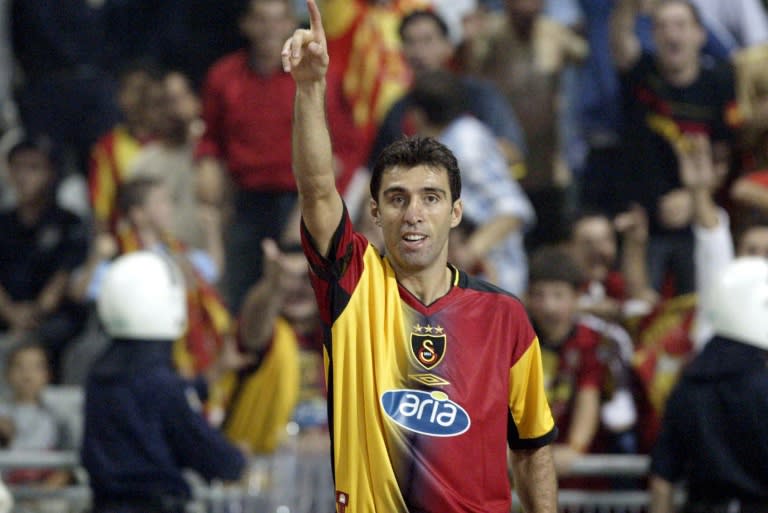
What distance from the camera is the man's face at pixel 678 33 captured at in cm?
1018

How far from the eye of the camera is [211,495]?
836cm

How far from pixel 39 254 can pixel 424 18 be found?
336cm

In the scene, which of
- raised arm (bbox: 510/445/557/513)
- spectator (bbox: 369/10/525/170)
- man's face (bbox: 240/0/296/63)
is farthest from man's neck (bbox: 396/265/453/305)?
man's face (bbox: 240/0/296/63)

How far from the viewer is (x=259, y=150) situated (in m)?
10.9

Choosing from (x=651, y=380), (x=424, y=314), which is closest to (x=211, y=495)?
(x=651, y=380)

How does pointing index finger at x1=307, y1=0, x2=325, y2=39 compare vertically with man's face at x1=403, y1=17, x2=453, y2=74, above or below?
below

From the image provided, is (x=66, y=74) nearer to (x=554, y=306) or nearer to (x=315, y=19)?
(x=554, y=306)

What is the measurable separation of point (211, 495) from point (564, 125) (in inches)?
172

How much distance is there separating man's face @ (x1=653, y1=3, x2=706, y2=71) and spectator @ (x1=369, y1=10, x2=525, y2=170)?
118 cm

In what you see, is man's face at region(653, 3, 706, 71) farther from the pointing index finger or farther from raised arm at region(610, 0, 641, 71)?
the pointing index finger

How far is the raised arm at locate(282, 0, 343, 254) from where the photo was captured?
4.96m

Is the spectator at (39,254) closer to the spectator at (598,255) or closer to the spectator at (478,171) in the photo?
the spectator at (478,171)

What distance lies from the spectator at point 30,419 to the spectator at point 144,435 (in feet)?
3.24

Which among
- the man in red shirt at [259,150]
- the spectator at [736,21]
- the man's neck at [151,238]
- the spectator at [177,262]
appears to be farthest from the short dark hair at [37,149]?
the spectator at [736,21]
